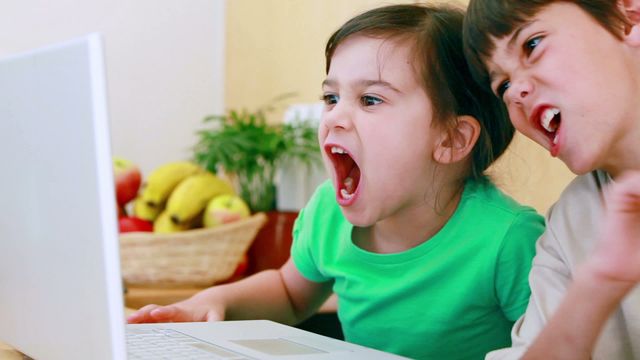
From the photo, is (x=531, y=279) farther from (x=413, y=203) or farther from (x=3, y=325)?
(x=3, y=325)

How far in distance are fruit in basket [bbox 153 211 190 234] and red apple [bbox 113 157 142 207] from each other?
0.10 metres

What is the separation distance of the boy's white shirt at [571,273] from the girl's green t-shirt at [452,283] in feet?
0.36

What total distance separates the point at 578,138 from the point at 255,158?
1170 mm

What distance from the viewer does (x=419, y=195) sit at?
108 centimetres

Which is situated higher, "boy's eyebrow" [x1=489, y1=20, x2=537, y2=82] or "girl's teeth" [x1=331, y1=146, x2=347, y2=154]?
"boy's eyebrow" [x1=489, y1=20, x2=537, y2=82]

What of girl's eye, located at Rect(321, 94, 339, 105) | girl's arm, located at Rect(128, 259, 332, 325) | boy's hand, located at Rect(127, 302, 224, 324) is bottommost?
girl's arm, located at Rect(128, 259, 332, 325)

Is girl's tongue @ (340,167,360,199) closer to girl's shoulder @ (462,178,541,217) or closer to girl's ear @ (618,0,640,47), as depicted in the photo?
girl's shoulder @ (462,178,541,217)

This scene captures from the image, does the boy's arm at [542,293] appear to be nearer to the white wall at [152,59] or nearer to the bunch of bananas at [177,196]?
the bunch of bananas at [177,196]

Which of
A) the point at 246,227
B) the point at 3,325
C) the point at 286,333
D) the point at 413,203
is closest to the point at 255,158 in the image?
the point at 246,227

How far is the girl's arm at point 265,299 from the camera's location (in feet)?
3.80

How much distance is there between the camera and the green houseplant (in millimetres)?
1855

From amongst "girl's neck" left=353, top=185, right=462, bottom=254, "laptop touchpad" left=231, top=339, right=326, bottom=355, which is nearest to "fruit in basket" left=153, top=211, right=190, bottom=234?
"girl's neck" left=353, top=185, right=462, bottom=254

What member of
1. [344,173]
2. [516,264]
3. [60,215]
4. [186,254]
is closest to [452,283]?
[516,264]

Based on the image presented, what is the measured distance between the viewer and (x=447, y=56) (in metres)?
1.06
